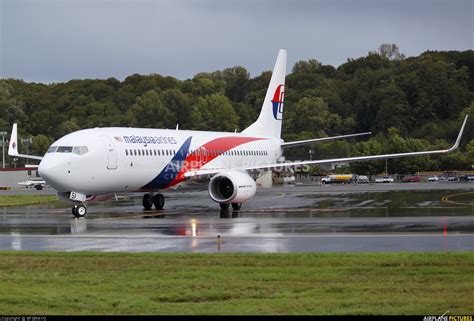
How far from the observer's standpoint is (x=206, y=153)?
39531 millimetres

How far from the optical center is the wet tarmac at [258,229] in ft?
64.2

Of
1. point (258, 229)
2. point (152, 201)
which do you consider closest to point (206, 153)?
point (152, 201)

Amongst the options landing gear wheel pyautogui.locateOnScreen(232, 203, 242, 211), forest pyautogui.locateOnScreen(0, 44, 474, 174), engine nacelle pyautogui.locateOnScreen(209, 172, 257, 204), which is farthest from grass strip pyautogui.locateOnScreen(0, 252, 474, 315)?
forest pyautogui.locateOnScreen(0, 44, 474, 174)

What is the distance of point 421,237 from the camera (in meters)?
20.7

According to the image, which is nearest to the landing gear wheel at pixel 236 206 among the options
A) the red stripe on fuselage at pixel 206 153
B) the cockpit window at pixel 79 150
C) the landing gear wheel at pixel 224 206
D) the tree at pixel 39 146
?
the landing gear wheel at pixel 224 206

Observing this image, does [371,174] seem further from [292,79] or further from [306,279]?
[306,279]

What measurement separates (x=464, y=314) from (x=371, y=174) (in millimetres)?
89667

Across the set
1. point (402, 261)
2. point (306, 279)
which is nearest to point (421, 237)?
point (402, 261)

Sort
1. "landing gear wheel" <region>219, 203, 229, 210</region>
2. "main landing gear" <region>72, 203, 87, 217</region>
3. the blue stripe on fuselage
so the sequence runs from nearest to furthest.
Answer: "main landing gear" <region>72, 203, 87, 217</region>
"landing gear wheel" <region>219, 203, 229, 210</region>
the blue stripe on fuselage

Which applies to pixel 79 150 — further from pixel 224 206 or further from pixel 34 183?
pixel 34 183

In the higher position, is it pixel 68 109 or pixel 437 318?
pixel 68 109

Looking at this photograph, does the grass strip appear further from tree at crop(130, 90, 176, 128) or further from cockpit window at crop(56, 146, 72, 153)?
tree at crop(130, 90, 176, 128)

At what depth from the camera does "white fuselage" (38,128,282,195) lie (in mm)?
32031

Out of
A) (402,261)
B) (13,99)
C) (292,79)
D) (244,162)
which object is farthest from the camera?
(292,79)
